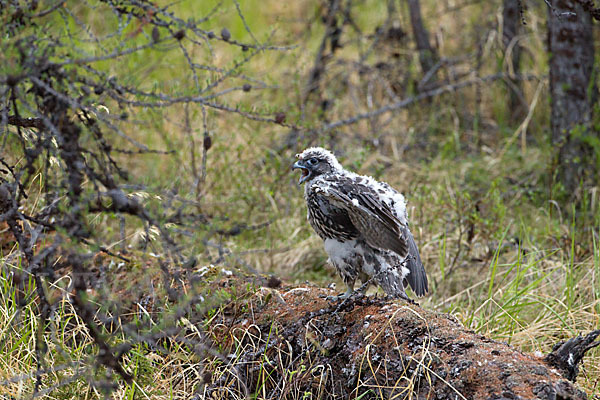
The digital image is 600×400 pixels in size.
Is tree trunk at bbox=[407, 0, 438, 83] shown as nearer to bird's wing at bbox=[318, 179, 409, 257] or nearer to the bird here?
the bird

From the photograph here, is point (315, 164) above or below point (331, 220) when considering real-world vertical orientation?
above

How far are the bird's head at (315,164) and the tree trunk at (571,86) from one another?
6.86ft

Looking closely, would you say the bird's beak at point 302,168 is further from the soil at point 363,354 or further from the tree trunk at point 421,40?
the tree trunk at point 421,40

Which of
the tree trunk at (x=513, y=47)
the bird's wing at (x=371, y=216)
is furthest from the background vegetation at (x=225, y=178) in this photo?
the bird's wing at (x=371, y=216)

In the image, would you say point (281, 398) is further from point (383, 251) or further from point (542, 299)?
point (542, 299)

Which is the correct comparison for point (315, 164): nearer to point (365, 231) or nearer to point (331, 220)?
point (331, 220)

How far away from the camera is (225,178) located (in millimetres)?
5363

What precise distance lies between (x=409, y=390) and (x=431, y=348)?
20 centimetres

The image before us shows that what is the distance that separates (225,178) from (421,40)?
9.37 ft

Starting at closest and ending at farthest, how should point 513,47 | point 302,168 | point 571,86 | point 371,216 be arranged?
point 371,216
point 302,168
point 571,86
point 513,47

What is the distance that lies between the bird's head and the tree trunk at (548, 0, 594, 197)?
2.09m

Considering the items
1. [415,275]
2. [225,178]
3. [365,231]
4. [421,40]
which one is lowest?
[415,275]

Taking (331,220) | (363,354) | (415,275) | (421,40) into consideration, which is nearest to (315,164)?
(331,220)

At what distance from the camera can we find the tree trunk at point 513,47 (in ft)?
21.4
